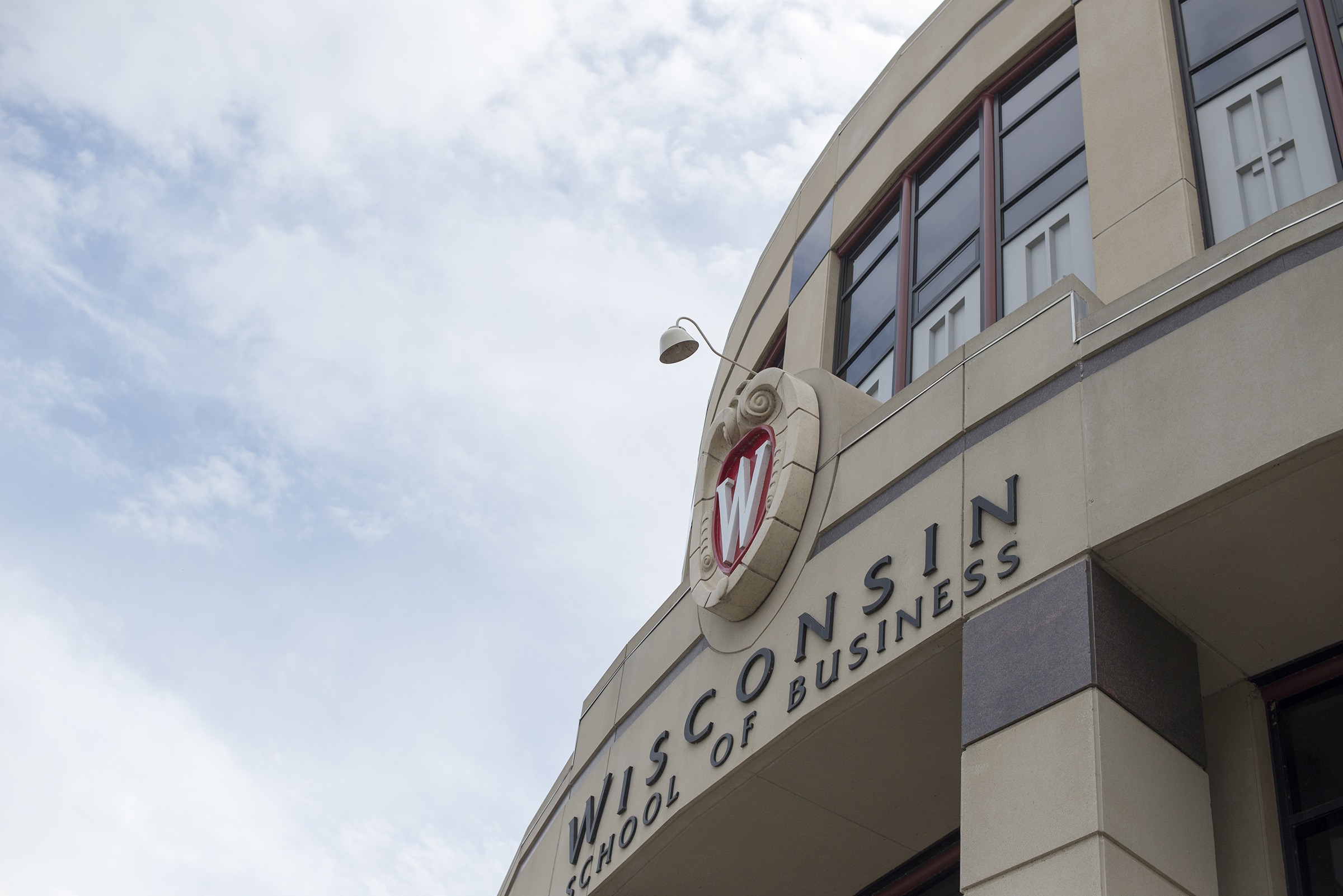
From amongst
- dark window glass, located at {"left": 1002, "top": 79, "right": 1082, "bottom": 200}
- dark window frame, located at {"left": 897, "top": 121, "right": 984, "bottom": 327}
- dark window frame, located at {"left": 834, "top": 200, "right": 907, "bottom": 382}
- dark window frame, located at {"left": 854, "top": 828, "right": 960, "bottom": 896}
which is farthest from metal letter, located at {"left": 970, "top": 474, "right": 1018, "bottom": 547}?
dark window frame, located at {"left": 834, "top": 200, "right": 907, "bottom": 382}

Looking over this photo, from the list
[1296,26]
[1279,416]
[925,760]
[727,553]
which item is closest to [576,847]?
[727,553]

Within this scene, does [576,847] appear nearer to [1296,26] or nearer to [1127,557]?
[1127,557]

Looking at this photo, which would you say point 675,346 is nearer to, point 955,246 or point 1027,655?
point 955,246

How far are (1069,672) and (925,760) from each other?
2.37 m

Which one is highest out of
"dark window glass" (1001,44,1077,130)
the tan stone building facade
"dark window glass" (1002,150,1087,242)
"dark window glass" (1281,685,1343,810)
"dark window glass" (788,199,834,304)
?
"dark window glass" (788,199,834,304)

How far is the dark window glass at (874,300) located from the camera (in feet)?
45.7

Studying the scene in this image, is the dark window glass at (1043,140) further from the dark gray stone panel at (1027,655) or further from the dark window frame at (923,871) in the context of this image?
the dark window frame at (923,871)

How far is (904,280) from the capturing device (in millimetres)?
13328

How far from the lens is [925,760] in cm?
936

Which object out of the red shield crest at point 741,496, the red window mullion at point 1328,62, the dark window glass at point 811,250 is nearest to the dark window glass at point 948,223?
the dark window glass at point 811,250

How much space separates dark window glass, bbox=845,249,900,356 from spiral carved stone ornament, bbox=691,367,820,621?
264 centimetres

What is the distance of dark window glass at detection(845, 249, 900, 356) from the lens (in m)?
13.9

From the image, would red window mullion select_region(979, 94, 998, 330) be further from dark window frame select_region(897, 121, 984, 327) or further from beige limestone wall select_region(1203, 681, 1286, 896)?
beige limestone wall select_region(1203, 681, 1286, 896)

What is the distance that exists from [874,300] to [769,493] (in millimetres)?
4286
